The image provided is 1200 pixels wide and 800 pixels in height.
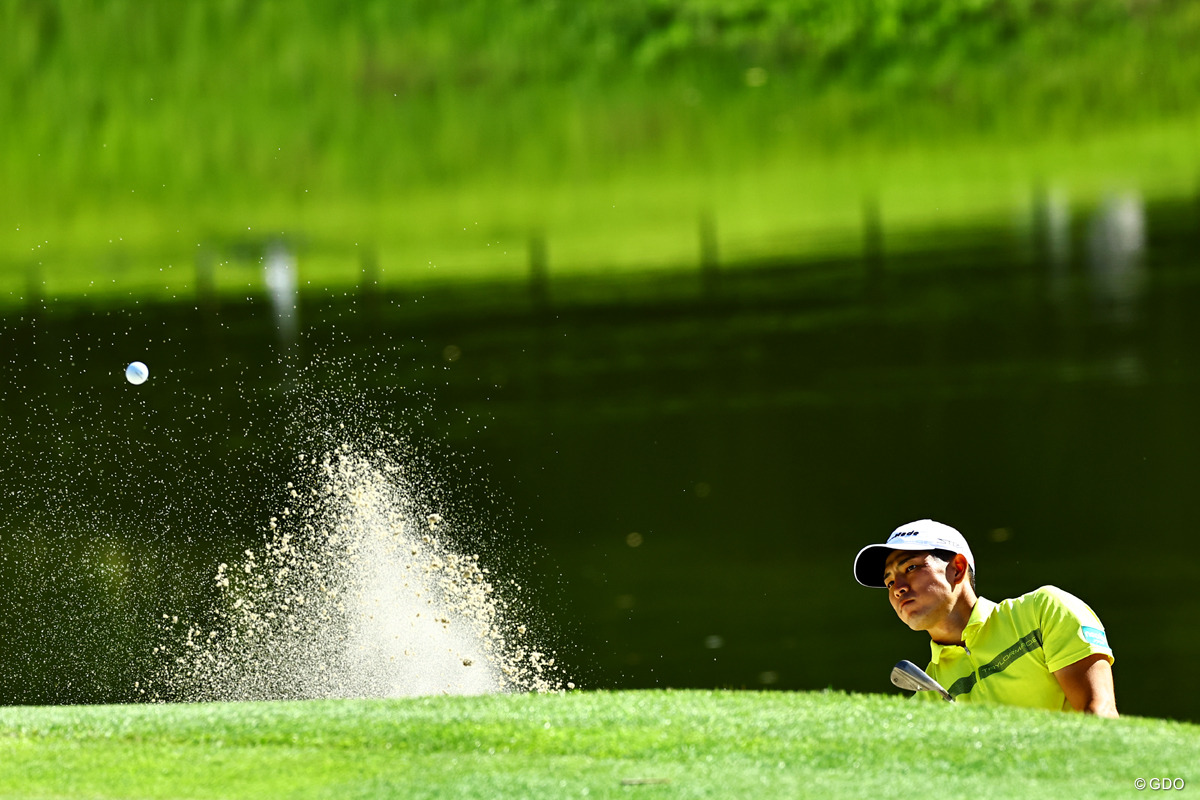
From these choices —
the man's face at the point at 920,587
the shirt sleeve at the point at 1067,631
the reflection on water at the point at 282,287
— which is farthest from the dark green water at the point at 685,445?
the shirt sleeve at the point at 1067,631

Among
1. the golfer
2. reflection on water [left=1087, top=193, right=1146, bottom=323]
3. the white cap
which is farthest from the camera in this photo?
reflection on water [left=1087, top=193, right=1146, bottom=323]

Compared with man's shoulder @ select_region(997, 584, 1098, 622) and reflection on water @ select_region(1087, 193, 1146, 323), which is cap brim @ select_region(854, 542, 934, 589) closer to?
man's shoulder @ select_region(997, 584, 1098, 622)

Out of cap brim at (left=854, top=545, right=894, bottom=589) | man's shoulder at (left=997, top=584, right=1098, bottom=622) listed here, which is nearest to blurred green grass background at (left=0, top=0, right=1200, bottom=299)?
cap brim at (left=854, top=545, right=894, bottom=589)

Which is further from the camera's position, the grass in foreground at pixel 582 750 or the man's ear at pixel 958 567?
the man's ear at pixel 958 567

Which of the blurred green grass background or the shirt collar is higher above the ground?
the blurred green grass background

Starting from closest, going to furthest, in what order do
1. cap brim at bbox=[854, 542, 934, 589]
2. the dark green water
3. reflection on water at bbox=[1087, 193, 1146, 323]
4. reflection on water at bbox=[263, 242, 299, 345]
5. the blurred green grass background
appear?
cap brim at bbox=[854, 542, 934, 589]
the dark green water
reflection on water at bbox=[1087, 193, 1146, 323]
reflection on water at bbox=[263, 242, 299, 345]
the blurred green grass background

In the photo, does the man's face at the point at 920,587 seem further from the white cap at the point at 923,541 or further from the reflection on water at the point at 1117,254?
the reflection on water at the point at 1117,254

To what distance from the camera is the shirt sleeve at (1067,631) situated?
497cm

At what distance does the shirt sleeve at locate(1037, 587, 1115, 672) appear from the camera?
4.97 metres

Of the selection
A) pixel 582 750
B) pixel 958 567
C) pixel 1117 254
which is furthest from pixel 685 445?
pixel 582 750

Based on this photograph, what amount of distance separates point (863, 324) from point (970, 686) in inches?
508

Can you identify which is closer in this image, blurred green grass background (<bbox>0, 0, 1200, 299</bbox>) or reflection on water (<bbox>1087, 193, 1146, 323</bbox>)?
reflection on water (<bbox>1087, 193, 1146, 323</bbox>)

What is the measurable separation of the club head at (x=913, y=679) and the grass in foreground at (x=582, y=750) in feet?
0.17

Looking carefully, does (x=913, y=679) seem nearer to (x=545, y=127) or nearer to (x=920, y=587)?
(x=920, y=587)
